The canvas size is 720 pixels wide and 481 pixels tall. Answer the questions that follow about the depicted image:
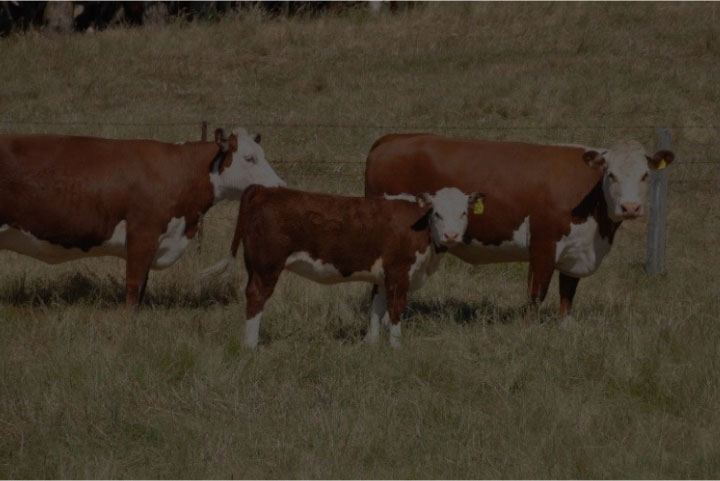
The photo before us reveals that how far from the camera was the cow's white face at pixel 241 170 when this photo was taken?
8797 millimetres

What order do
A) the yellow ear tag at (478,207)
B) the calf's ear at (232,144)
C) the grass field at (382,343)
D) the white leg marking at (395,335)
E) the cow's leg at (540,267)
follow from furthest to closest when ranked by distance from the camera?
the calf's ear at (232,144)
the cow's leg at (540,267)
the yellow ear tag at (478,207)
the white leg marking at (395,335)
the grass field at (382,343)

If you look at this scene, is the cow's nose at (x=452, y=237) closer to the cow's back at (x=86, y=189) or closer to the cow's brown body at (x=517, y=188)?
the cow's brown body at (x=517, y=188)

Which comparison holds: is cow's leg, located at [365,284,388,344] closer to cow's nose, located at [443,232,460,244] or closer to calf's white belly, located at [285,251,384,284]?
calf's white belly, located at [285,251,384,284]

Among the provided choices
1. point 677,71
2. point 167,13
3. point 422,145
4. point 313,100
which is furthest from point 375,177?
point 167,13

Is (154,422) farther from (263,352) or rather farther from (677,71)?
(677,71)

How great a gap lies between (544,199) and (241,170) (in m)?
2.27

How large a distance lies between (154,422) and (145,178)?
2.81 meters

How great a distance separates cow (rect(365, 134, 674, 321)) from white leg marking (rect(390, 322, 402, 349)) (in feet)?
3.62

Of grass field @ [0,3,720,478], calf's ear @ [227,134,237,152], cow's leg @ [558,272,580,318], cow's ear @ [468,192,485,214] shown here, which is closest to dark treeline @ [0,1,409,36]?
grass field @ [0,3,720,478]

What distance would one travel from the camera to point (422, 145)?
9000 millimetres

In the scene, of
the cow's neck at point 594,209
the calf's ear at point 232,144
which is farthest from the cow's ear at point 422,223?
the calf's ear at point 232,144

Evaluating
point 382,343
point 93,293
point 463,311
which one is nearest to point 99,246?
point 93,293

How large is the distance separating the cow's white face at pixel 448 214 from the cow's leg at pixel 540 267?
80 cm

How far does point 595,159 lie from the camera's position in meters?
8.36
